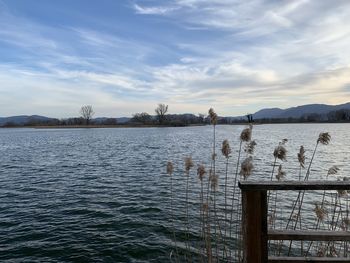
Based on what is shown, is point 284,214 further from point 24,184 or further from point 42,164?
point 42,164

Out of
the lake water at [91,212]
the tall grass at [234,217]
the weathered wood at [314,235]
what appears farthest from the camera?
the lake water at [91,212]

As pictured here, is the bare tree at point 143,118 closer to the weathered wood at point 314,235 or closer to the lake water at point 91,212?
the lake water at point 91,212

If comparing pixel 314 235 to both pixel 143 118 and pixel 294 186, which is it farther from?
pixel 143 118

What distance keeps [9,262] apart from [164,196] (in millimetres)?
8869

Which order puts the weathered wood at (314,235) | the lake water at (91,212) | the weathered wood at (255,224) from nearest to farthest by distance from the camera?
the weathered wood at (314,235) → the weathered wood at (255,224) → the lake water at (91,212)

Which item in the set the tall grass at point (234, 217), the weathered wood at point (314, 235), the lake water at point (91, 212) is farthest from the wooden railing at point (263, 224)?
the lake water at point (91, 212)

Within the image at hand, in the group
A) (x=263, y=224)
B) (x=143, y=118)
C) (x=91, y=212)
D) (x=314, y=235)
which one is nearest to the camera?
(x=314, y=235)

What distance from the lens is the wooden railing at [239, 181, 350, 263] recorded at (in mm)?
3621

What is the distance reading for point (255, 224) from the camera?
377cm

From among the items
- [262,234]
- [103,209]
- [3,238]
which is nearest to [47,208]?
[103,209]

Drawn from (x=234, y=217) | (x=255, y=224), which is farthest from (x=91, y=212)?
(x=255, y=224)

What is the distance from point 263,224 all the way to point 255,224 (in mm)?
88

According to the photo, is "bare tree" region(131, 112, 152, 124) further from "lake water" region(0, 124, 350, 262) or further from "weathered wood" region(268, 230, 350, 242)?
"weathered wood" region(268, 230, 350, 242)

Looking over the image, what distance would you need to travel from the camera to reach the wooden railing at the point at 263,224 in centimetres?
362
